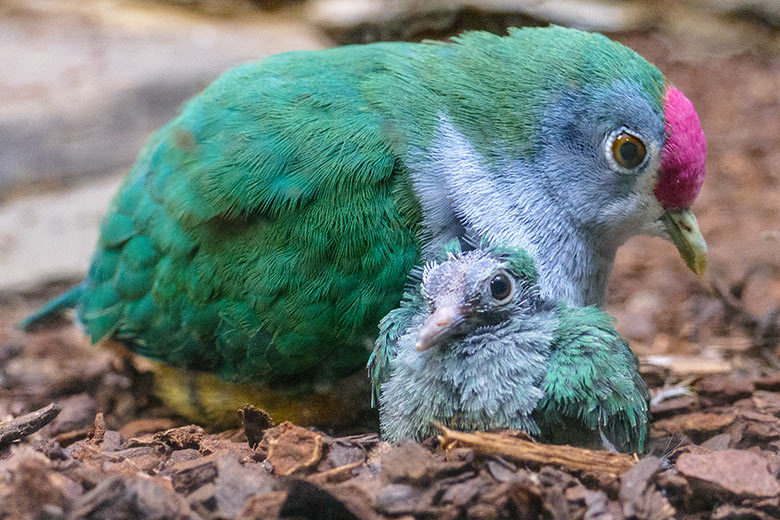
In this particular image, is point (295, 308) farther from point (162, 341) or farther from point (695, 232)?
point (695, 232)

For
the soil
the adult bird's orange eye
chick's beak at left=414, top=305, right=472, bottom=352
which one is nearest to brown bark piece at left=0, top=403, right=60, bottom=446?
the soil

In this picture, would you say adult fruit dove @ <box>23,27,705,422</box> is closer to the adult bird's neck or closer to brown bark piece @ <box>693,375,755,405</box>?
the adult bird's neck

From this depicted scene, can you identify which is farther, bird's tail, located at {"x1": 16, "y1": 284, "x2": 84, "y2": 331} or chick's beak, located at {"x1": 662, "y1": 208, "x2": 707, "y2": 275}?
bird's tail, located at {"x1": 16, "y1": 284, "x2": 84, "y2": 331}

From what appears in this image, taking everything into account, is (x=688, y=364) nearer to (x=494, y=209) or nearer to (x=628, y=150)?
(x=628, y=150)

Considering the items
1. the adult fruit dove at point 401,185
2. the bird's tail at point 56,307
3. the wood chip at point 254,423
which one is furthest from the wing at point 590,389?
the bird's tail at point 56,307

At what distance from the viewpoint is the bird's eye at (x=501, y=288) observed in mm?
2467

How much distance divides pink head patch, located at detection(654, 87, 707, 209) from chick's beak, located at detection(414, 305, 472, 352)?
930 mm

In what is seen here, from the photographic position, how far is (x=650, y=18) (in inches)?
237

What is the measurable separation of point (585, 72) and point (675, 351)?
170cm

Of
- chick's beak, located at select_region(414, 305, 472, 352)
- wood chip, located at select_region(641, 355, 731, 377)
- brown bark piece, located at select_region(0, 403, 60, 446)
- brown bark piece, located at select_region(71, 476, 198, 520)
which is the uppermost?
chick's beak, located at select_region(414, 305, 472, 352)

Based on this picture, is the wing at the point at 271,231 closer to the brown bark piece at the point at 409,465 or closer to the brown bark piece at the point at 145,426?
the brown bark piece at the point at 145,426

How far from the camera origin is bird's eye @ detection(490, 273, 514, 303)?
8.09 feet

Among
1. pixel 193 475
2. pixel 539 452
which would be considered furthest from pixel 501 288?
pixel 193 475

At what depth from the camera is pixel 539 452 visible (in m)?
2.27
